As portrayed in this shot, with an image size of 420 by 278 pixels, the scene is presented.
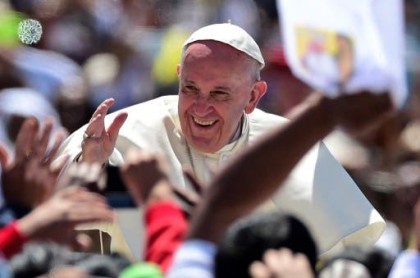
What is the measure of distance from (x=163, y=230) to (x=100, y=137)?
1853 millimetres

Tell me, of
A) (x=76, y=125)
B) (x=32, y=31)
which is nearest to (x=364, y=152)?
(x=76, y=125)

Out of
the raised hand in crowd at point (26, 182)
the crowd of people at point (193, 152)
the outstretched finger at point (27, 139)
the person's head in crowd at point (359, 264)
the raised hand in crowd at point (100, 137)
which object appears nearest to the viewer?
the crowd of people at point (193, 152)

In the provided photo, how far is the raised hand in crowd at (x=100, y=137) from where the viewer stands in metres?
5.61

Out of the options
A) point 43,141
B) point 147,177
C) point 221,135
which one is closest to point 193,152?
point 221,135

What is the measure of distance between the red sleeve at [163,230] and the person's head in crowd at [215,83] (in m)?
2.01

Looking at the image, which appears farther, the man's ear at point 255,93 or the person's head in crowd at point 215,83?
the man's ear at point 255,93

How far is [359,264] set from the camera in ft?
13.5

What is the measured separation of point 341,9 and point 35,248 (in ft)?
2.81

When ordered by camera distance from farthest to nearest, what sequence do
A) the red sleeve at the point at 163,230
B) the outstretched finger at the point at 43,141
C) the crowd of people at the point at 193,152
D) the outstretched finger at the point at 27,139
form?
the outstretched finger at the point at 43,141 < the outstretched finger at the point at 27,139 < the red sleeve at the point at 163,230 < the crowd of people at the point at 193,152

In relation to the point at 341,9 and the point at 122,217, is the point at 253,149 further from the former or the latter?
the point at 122,217

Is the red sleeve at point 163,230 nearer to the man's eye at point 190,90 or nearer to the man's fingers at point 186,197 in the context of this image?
the man's fingers at point 186,197

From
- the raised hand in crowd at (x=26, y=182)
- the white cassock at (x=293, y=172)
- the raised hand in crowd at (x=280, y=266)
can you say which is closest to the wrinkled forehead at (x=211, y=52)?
the white cassock at (x=293, y=172)

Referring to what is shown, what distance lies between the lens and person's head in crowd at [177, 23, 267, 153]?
584 centimetres

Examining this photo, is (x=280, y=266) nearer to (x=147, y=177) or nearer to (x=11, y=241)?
(x=147, y=177)
